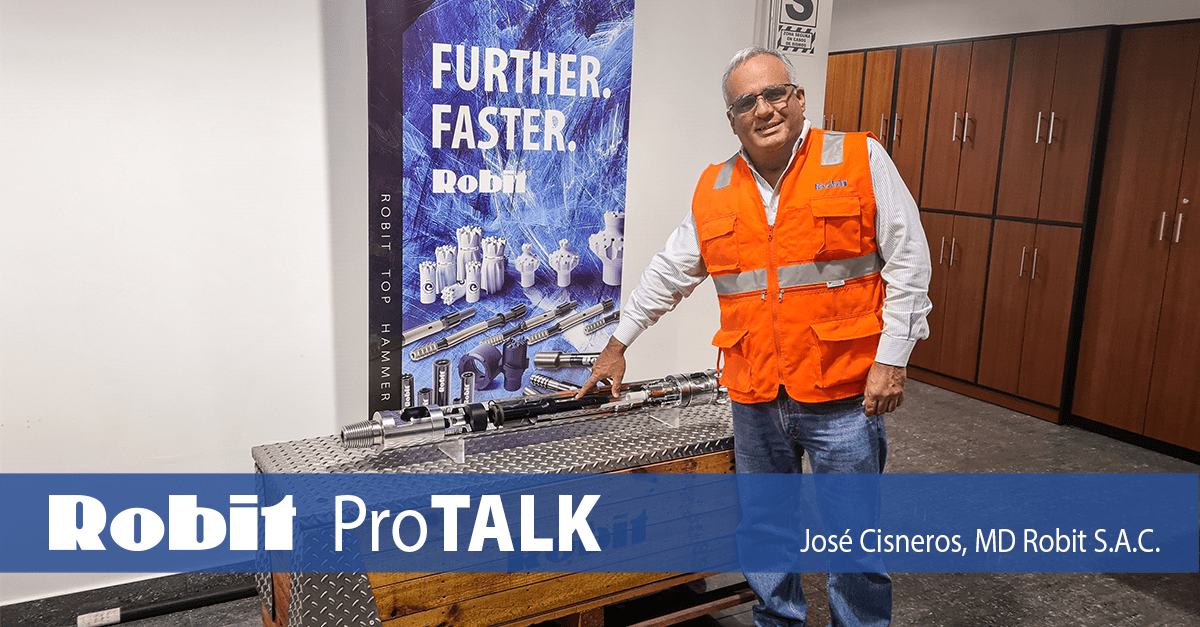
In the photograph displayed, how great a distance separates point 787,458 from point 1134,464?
2.81 meters

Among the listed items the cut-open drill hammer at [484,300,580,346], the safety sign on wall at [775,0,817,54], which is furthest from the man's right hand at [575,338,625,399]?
the safety sign on wall at [775,0,817,54]

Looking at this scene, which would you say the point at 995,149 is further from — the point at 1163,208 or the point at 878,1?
the point at 878,1

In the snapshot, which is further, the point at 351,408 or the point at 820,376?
the point at 351,408

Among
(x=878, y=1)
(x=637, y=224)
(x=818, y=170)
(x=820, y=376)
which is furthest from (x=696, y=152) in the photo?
(x=878, y=1)

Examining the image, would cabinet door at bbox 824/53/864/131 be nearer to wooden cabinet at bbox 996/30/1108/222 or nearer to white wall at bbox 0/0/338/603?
wooden cabinet at bbox 996/30/1108/222

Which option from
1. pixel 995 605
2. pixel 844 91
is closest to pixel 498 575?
pixel 995 605

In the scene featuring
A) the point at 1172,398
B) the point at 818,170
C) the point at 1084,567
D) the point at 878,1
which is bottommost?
the point at 1084,567

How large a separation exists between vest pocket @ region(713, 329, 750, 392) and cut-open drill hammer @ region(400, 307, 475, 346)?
0.89m

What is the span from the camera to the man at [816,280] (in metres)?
1.90

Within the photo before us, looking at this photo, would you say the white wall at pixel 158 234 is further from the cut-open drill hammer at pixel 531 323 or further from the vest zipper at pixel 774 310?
the vest zipper at pixel 774 310

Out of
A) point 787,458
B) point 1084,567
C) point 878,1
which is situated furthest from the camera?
point 878,1

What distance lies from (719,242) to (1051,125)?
334cm

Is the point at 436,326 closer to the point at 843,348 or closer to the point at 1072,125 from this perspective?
the point at 843,348

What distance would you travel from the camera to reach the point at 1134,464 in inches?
154
